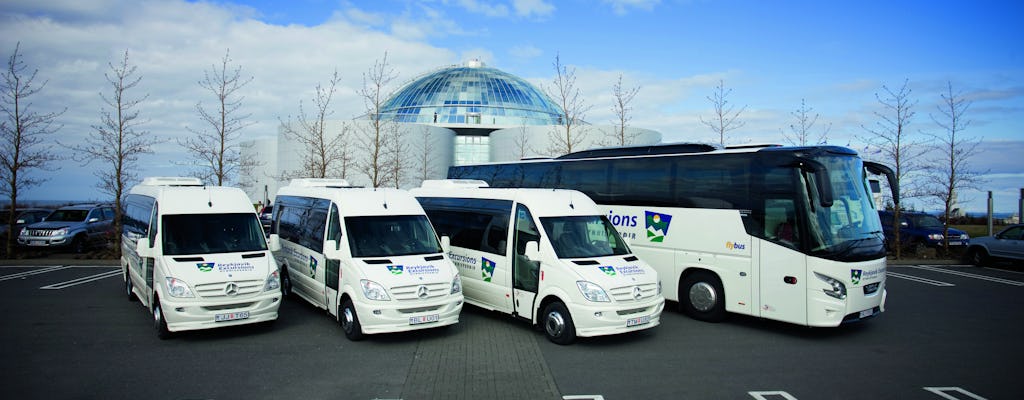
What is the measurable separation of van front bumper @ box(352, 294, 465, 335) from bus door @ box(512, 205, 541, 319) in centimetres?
148

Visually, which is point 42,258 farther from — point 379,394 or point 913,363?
point 913,363

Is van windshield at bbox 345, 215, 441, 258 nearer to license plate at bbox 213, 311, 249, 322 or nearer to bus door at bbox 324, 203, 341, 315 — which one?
bus door at bbox 324, 203, 341, 315

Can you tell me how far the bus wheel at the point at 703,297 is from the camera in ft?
35.9

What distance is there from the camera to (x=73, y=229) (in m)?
21.4

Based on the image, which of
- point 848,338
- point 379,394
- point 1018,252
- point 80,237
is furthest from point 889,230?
point 80,237

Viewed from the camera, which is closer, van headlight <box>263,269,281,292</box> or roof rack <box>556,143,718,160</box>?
van headlight <box>263,269,281,292</box>

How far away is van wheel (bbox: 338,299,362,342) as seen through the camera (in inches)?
365

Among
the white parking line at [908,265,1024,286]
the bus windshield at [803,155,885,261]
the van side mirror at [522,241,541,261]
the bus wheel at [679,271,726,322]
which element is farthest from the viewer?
the white parking line at [908,265,1024,286]

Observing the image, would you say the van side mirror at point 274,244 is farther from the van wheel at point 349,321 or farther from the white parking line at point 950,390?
the white parking line at point 950,390

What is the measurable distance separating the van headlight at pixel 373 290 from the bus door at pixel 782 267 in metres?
6.29

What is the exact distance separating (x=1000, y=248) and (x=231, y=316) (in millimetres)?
22818

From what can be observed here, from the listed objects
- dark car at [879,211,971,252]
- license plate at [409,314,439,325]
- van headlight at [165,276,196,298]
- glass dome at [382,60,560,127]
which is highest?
glass dome at [382,60,560,127]

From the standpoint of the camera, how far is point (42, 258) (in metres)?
20.4

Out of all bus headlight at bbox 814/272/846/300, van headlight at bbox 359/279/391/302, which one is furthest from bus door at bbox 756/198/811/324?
van headlight at bbox 359/279/391/302
